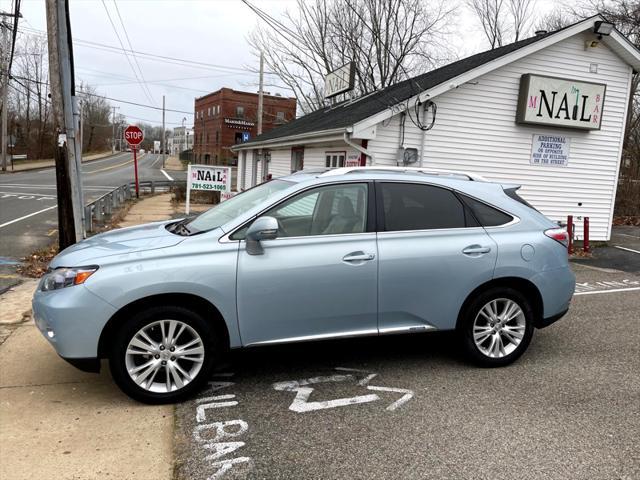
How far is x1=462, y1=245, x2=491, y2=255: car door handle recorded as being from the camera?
4305mm

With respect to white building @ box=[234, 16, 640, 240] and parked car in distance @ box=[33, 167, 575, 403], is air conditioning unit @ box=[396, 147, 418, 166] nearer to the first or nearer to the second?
white building @ box=[234, 16, 640, 240]

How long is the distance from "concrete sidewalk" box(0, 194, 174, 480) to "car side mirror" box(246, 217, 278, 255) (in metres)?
1.29

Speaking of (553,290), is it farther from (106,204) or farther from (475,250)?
(106,204)

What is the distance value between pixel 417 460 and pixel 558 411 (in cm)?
136

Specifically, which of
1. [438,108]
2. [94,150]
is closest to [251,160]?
[438,108]

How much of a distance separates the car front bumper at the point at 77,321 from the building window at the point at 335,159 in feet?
30.4

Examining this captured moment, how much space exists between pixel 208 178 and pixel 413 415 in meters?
10.6

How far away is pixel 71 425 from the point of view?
135 inches

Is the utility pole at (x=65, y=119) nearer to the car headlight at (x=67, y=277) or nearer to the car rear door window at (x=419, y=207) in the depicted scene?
the car headlight at (x=67, y=277)

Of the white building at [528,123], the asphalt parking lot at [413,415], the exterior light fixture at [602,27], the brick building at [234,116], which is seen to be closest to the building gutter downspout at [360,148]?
the white building at [528,123]

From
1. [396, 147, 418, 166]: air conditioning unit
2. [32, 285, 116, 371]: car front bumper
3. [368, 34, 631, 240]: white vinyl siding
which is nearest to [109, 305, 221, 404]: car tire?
[32, 285, 116, 371]: car front bumper

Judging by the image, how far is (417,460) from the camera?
313 centimetres

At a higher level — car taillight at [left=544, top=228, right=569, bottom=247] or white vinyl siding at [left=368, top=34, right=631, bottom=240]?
white vinyl siding at [left=368, top=34, right=631, bottom=240]

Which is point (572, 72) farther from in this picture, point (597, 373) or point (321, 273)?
point (321, 273)
